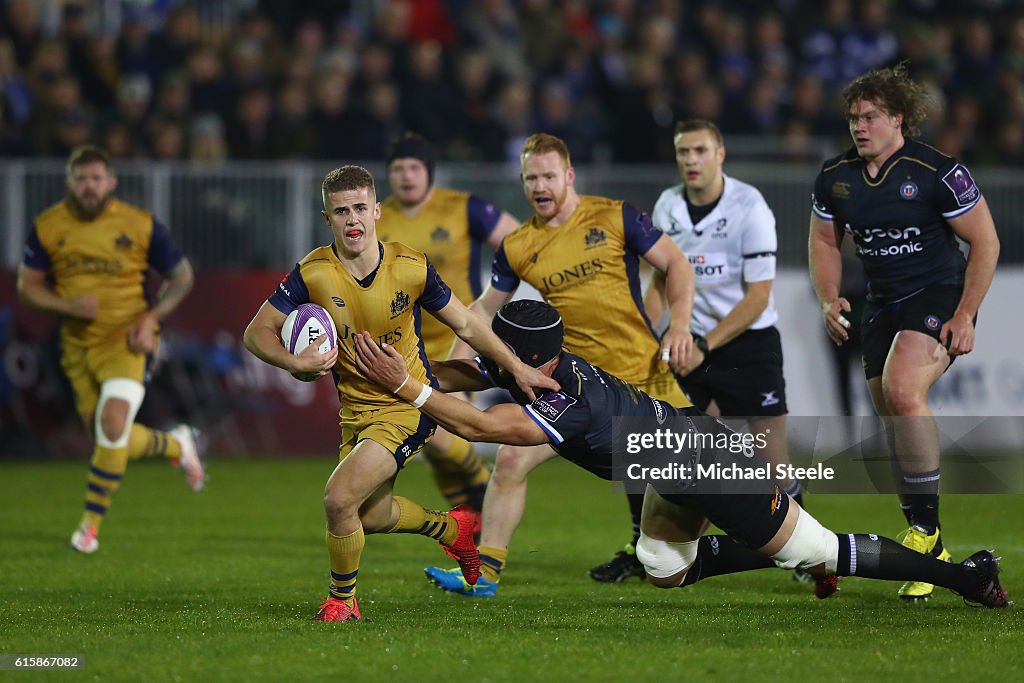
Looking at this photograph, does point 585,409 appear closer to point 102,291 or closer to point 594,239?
point 594,239

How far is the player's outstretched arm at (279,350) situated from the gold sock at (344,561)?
2.49 ft

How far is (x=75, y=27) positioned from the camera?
52.9ft

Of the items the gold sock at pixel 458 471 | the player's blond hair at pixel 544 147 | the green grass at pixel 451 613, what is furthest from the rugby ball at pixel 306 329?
the gold sock at pixel 458 471

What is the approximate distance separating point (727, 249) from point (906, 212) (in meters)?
1.24

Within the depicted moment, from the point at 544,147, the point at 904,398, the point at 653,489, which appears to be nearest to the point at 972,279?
the point at 904,398

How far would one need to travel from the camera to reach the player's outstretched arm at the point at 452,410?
6.42 m

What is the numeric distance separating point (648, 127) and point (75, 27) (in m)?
6.34

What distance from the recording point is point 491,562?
787 cm

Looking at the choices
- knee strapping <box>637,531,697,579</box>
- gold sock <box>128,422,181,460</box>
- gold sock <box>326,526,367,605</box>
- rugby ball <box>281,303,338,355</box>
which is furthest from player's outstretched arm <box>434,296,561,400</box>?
gold sock <box>128,422,181,460</box>

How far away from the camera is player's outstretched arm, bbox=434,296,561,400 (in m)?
6.51

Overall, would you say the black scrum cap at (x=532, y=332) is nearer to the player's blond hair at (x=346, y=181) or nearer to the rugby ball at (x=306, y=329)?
the rugby ball at (x=306, y=329)

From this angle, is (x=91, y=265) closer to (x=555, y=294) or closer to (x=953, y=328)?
(x=555, y=294)

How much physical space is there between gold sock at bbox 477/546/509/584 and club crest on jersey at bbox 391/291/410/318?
1477 millimetres

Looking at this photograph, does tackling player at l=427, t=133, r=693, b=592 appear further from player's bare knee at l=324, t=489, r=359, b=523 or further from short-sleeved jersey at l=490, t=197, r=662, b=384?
player's bare knee at l=324, t=489, r=359, b=523
